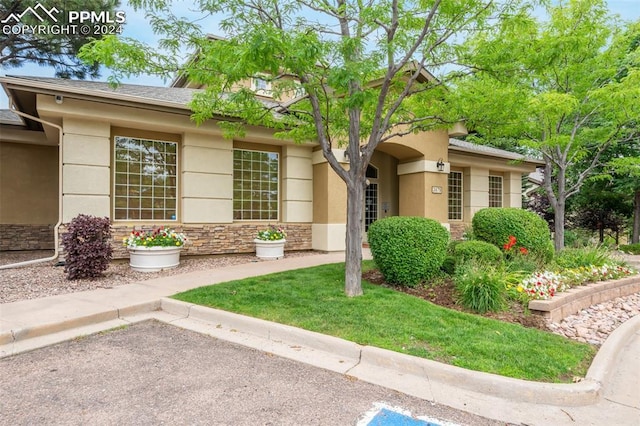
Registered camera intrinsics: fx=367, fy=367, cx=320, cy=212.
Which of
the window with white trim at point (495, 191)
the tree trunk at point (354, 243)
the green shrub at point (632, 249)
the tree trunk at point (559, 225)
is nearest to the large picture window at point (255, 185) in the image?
the tree trunk at point (354, 243)

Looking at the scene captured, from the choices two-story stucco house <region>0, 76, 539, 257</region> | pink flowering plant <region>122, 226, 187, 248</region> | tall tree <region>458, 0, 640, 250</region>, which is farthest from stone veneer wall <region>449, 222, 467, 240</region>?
pink flowering plant <region>122, 226, 187, 248</region>

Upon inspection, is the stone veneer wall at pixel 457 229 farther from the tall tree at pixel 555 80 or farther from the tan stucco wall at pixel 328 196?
the tan stucco wall at pixel 328 196

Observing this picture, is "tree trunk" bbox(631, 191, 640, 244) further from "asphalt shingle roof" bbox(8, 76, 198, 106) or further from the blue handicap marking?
"asphalt shingle roof" bbox(8, 76, 198, 106)

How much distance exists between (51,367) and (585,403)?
489 cm

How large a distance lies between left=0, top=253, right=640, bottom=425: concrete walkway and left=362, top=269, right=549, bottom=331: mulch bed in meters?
0.87

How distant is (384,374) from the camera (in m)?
3.53

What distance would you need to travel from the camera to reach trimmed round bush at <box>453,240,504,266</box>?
6.49 metres

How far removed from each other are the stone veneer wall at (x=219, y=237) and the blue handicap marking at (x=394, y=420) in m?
7.47

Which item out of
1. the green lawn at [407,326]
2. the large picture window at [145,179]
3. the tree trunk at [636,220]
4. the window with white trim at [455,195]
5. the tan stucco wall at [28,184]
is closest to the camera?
the green lawn at [407,326]

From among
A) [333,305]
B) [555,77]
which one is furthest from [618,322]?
[555,77]

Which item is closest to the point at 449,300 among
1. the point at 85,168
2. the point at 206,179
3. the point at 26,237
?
the point at 206,179

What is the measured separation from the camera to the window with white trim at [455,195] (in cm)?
1444

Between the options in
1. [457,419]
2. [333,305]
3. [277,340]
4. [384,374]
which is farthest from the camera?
[333,305]

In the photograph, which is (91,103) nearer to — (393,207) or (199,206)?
(199,206)
